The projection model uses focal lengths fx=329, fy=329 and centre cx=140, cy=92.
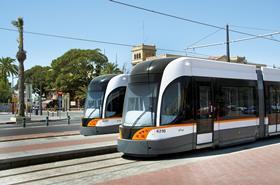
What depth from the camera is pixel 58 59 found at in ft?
262

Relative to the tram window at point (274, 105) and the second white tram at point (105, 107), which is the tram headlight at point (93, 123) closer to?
the second white tram at point (105, 107)

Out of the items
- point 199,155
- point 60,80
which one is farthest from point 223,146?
point 60,80

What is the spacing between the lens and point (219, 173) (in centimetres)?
786

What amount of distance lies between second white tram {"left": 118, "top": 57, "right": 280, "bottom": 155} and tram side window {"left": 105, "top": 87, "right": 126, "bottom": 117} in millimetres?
5002

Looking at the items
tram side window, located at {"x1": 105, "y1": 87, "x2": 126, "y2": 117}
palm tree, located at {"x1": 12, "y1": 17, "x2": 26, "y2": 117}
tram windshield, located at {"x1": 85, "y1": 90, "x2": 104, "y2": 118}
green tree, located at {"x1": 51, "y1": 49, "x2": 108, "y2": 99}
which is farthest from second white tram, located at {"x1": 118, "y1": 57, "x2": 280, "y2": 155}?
green tree, located at {"x1": 51, "y1": 49, "x2": 108, "y2": 99}

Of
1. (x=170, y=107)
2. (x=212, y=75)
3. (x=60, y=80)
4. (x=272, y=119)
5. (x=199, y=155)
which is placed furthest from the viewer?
(x=60, y=80)

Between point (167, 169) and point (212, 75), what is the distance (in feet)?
14.4

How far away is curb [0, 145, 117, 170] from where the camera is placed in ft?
30.3

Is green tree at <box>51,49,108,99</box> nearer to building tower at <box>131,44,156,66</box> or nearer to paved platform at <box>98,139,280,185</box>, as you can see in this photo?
building tower at <box>131,44,156,66</box>

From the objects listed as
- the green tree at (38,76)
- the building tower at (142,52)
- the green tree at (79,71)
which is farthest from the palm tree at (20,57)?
the building tower at (142,52)

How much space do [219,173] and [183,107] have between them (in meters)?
2.81

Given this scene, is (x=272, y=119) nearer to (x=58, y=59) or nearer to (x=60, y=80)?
(x=60, y=80)

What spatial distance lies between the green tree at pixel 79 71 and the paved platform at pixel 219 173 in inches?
2574

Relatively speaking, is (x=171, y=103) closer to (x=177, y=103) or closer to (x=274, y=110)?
(x=177, y=103)
